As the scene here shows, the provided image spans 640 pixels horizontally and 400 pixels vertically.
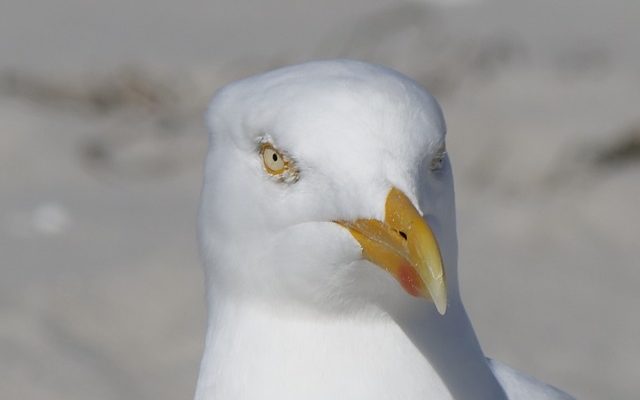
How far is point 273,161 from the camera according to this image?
2885mm

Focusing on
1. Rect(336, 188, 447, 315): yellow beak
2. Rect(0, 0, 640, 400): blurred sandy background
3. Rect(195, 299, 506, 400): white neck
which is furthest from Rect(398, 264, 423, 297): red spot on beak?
Rect(0, 0, 640, 400): blurred sandy background

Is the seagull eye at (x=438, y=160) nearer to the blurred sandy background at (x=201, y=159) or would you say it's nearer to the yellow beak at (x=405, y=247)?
the yellow beak at (x=405, y=247)

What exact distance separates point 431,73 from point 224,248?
208 inches

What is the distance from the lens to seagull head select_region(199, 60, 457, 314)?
108 inches

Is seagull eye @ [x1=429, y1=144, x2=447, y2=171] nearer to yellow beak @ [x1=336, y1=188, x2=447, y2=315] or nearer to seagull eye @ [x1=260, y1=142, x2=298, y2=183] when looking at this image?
yellow beak @ [x1=336, y1=188, x2=447, y2=315]

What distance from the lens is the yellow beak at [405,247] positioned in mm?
2662

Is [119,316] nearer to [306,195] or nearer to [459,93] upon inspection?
[459,93]

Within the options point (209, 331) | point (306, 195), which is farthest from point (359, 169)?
point (209, 331)

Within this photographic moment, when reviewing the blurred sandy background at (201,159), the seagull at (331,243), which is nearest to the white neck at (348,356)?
the seagull at (331,243)

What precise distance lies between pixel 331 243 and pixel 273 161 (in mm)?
196

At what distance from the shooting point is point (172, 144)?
7.81 m

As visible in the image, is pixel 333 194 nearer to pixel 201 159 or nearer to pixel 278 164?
pixel 278 164

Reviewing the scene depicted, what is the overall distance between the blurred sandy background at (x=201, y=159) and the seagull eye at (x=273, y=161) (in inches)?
108

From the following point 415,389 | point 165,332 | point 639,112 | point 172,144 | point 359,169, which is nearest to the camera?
point 359,169
